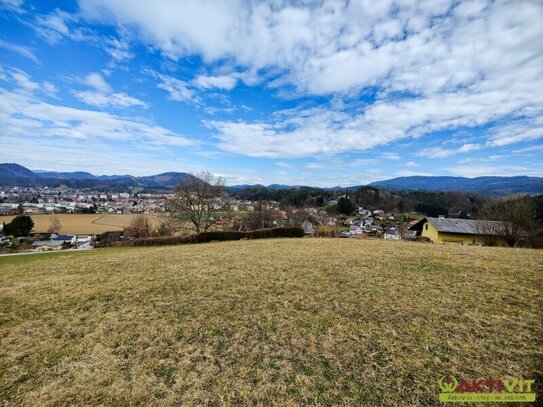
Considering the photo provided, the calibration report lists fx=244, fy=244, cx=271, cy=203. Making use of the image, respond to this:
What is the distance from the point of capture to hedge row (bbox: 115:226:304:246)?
62.5ft

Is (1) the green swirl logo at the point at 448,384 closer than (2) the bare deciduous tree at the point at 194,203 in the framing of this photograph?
Yes

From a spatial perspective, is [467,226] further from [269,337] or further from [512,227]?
[269,337]

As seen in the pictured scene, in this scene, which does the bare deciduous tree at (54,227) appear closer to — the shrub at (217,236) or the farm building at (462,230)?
the shrub at (217,236)

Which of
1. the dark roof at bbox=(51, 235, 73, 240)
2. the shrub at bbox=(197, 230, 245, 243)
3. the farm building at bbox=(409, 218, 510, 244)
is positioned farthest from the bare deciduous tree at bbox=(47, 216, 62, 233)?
the farm building at bbox=(409, 218, 510, 244)

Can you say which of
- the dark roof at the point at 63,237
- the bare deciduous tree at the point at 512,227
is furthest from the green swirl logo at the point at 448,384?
the dark roof at the point at 63,237

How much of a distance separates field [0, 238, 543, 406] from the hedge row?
11.7 metres

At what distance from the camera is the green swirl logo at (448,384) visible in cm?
292

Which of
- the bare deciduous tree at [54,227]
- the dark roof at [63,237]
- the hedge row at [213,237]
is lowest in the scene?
the dark roof at [63,237]

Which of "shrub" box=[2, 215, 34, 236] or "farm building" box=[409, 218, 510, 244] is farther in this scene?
"shrub" box=[2, 215, 34, 236]

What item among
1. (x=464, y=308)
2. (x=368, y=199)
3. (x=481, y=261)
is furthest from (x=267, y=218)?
(x=368, y=199)

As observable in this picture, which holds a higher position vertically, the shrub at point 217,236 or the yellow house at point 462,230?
the yellow house at point 462,230

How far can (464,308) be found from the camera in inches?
190

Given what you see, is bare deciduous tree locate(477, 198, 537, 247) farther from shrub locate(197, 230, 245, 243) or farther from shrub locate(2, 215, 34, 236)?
shrub locate(2, 215, 34, 236)

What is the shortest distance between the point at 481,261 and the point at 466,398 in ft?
24.8
